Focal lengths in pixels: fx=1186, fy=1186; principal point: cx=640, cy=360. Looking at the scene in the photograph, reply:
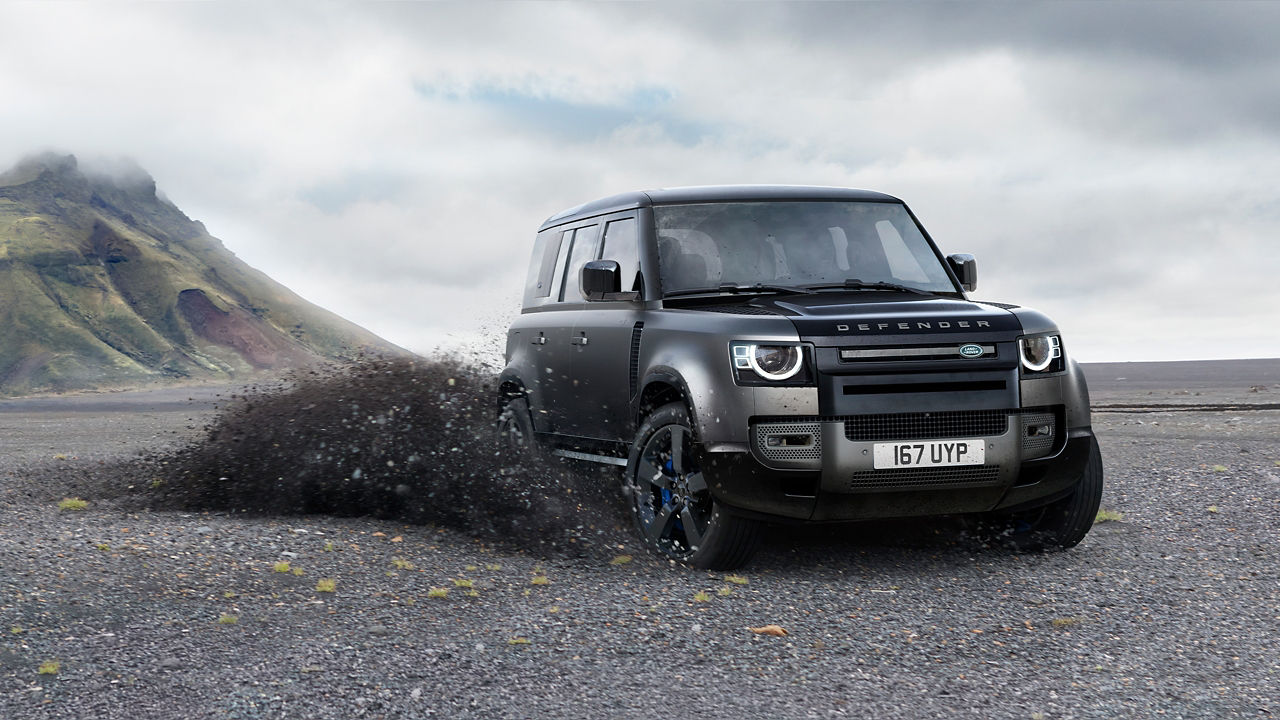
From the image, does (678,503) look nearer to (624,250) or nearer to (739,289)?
(739,289)

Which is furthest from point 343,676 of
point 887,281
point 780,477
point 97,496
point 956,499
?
point 97,496

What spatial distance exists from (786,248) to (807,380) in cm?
158

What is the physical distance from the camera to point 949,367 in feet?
20.0

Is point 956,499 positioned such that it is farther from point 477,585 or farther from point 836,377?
point 477,585

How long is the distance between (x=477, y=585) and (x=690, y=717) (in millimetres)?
2381

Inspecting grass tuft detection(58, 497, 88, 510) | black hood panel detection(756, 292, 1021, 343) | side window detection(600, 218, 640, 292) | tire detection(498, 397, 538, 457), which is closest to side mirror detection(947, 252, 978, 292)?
black hood panel detection(756, 292, 1021, 343)

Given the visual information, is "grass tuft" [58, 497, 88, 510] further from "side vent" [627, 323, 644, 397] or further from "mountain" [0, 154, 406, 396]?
"mountain" [0, 154, 406, 396]

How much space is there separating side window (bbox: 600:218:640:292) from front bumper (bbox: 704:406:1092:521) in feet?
5.62

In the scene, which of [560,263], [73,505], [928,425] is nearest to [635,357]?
[928,425]

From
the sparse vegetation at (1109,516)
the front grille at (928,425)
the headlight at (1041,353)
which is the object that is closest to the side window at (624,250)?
the front grille at (928,425)

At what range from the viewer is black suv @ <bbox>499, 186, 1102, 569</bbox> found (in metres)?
6.02

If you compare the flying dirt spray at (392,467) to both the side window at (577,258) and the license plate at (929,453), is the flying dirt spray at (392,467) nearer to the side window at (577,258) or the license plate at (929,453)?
the side window at (577,258)

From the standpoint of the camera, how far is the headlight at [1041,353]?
20.8ft

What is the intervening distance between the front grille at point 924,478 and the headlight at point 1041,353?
0.61m
